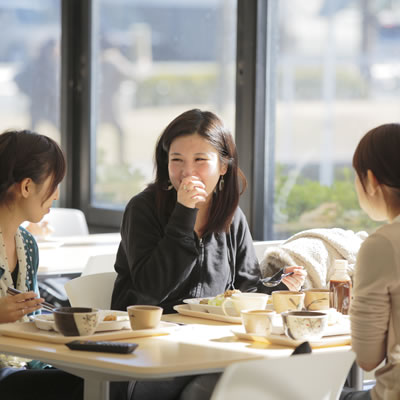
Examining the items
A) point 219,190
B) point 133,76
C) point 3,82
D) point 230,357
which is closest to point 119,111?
point 133,76

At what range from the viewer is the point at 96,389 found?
1.74 m

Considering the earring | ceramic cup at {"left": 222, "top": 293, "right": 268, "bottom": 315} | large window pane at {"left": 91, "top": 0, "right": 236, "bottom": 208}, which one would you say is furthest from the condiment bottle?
large window pane at {"left": 91, "top": 0, "right": 236, "bottom": 208}

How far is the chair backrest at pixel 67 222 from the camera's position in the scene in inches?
176

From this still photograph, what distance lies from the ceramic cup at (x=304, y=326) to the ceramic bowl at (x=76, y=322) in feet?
1.44

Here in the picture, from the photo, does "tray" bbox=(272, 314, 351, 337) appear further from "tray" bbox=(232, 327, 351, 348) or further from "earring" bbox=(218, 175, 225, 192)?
"earring" bbox=(218, 175, 225, 192)

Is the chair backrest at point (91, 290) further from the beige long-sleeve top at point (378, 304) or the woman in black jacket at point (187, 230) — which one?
the beige long-sleeve top at point (378, 304)

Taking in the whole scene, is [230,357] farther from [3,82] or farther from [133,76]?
[3,82]

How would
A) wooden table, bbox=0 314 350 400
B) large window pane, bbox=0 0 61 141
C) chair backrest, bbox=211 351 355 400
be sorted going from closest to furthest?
chair backrest, bbox=211 351 355 400 → wooden table, bbox=0 314 350 400 → large window pane, bbox=0 0 61 141

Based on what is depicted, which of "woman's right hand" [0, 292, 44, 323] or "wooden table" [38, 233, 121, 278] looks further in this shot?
"wooden table" [38, 233, 121, 278]

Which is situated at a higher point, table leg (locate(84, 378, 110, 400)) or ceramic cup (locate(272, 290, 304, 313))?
ceramic cup (locate(272, 290, 304, 313))

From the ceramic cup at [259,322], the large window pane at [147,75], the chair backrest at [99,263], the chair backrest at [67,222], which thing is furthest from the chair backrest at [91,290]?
the chair backrest at [67,222]

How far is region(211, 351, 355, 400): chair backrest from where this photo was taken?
1.37 meters

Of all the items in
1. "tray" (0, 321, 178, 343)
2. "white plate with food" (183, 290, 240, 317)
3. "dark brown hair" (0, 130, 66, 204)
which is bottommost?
"white plate with food" (183, 290, 240, 317)

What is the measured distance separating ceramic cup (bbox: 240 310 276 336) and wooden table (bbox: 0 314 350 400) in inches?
1.4
